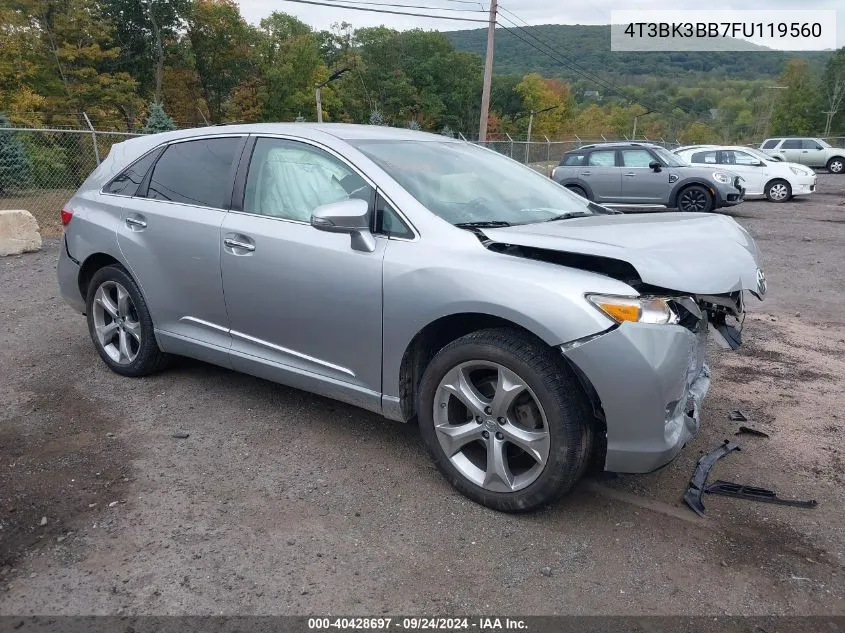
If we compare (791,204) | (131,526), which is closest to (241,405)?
(131,526)

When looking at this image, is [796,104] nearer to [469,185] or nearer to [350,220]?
[469,185]

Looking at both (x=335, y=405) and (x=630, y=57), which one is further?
(x=630, y=57)

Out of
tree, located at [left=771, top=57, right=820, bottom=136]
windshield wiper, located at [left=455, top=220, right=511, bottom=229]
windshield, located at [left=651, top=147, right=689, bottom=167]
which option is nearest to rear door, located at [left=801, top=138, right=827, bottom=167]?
windshield, located at [left=651, top=147, right=689, bottom=167]

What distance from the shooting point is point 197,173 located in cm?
405

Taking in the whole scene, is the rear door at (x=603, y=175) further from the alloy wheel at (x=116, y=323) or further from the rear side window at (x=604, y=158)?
the alloy wheel at (x=116, y=323)

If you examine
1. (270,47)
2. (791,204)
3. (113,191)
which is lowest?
(791,204)

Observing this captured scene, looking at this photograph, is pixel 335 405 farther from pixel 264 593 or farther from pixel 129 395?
pixel 264 593

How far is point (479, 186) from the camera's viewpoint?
361 cm

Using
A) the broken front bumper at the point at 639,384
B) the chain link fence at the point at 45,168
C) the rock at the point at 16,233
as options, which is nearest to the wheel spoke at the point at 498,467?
the broken front bumper at the point at 639,384

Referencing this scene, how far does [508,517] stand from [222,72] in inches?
2398

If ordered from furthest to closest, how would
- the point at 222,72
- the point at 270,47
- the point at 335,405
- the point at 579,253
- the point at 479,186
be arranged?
the point at 270,47 < the point at 222,72 < the point at 335,405 < the point at 479,186 < the point at 579,253

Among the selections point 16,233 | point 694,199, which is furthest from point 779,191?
point 16,233

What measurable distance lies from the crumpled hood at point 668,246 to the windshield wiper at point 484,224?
0.09 meters

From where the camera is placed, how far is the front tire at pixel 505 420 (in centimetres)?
267
